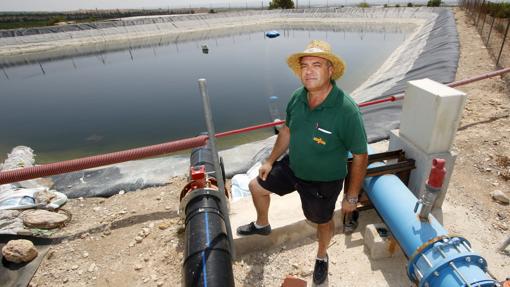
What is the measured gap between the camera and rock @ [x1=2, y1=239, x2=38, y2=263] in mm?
3924

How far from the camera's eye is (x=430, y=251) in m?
2.55

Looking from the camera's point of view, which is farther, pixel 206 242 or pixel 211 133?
pixel 206 242

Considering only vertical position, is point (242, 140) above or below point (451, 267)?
below

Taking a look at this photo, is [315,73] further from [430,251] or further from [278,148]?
[430,251]

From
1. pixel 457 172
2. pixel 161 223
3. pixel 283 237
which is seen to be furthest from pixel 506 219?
pixel 161 223

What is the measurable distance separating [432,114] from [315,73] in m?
1.72

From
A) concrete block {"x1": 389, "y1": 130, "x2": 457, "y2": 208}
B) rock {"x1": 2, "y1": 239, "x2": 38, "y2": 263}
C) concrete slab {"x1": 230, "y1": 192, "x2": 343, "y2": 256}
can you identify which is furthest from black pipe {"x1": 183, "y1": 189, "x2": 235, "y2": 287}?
concrete block {"x1": 389, "y1": 130, "x2": 457, "y2": 208}

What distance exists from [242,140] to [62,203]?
20.9ft

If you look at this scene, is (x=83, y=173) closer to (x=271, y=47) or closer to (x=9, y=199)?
(x=9, y=199)

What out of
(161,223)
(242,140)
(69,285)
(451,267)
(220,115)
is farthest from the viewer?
(220,115)

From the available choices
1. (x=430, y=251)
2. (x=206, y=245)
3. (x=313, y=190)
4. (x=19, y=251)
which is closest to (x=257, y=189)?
(x=313, y=190)

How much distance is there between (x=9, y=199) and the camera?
5242mm

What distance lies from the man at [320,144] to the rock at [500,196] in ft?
9.49

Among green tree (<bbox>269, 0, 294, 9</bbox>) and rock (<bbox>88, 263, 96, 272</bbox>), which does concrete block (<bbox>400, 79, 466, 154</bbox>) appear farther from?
green tree (<bbox>269, 0, 294, 9</bbox>)
